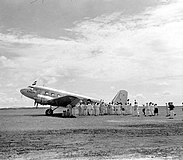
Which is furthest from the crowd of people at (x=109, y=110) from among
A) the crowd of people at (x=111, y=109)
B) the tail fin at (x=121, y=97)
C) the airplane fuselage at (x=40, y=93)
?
the tail fin at (x=121, y=97)

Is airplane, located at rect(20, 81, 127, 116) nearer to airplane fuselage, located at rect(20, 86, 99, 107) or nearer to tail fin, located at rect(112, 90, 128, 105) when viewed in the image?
airplane fuselage, located at rect(20, 86, 99, 107)

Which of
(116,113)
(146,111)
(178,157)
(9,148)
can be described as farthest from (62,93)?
(178,157)

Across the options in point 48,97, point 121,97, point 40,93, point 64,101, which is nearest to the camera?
point 64,101

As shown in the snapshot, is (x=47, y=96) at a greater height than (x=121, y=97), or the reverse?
(x=121, y=97)

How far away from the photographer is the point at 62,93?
40.8 m

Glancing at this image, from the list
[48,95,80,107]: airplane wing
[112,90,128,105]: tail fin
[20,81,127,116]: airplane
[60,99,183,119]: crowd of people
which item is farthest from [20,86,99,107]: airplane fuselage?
[112,90,128,105]: tail fin

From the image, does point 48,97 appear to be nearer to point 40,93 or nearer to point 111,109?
point 40,93

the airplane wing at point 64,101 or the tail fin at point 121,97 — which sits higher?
the tail fin at point 121,97

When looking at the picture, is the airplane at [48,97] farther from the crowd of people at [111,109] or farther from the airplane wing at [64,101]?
the crowd of people at [111,109]

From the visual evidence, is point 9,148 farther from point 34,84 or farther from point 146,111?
point 34,84

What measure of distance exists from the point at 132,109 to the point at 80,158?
31.3m

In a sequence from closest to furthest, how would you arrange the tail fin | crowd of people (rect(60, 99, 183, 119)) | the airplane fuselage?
crowd of people (rect(60, 99, 183, 119))
the airplane fuselage
the tail fin

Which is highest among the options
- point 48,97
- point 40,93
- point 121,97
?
point 121,97

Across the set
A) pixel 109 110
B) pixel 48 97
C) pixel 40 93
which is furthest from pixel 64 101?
pixel 109 110
